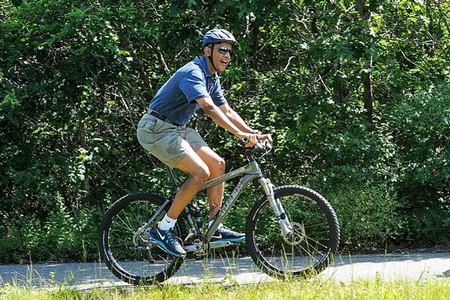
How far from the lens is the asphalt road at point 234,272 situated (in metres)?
6.79

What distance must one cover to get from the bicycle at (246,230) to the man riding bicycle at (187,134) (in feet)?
0.39

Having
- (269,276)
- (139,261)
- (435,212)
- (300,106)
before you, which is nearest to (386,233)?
(435,212)

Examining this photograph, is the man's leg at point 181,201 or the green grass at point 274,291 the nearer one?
the green grass at point 274,291

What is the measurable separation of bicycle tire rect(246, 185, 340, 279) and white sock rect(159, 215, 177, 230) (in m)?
0.62

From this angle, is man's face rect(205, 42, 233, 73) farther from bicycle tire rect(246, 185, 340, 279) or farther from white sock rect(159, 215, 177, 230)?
white sock rect(159, 215, 177, 230)

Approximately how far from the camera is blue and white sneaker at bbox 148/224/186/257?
651 centimetres

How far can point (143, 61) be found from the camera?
10.9m

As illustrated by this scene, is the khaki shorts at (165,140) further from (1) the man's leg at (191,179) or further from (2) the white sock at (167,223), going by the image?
(2) the white sock at (167,223)

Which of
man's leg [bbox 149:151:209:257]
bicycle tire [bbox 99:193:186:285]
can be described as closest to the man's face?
man's leg [bbox 149:151:209:257]

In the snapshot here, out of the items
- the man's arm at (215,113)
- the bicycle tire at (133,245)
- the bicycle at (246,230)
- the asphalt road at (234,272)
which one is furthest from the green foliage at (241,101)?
the man's arm at (215,113)

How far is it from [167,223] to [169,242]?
0.16 meters

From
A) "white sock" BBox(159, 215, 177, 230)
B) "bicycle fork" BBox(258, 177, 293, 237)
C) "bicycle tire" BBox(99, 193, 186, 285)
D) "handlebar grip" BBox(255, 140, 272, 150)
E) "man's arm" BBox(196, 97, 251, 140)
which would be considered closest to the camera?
"man's arm" BBox(196, 97, 251, 140)

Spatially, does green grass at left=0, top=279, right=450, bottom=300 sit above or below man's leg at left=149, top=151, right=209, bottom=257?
below

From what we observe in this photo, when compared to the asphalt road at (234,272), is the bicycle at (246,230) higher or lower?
higher
